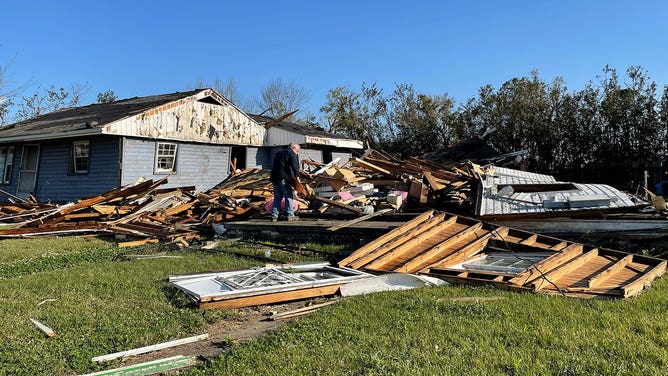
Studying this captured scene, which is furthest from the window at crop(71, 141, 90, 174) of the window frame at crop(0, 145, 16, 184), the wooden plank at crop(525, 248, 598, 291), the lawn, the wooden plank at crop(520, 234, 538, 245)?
the wooden plank at crop(525, 248, 598, 291)

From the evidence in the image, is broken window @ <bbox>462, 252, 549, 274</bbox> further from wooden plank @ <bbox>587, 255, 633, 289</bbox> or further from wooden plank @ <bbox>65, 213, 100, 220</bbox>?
wooden plank @ <bbox>65, 213, 100, 220</bbox>

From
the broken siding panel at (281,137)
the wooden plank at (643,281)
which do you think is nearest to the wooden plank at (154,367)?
the wooden plank at (643,281)

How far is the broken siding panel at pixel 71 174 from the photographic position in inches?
640

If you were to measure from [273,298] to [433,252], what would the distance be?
275 cm

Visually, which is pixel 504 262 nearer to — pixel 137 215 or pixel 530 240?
pixel 530 240

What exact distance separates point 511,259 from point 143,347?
530cm

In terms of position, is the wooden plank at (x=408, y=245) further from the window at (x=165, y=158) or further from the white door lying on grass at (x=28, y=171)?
the white door lying on grass at (x=28, y=171)

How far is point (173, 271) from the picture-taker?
707 cm

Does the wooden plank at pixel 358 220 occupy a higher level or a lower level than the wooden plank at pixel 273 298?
higher

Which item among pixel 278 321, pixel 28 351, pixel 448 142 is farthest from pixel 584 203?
pixel 448 142

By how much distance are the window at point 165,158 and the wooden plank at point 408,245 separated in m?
12.3

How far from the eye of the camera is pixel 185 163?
18.3 m

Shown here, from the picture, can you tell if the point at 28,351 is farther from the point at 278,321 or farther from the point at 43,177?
the point at 43,177

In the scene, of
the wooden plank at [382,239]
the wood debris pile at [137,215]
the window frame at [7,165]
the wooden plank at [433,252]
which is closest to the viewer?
the wooden plank at [433,252]
